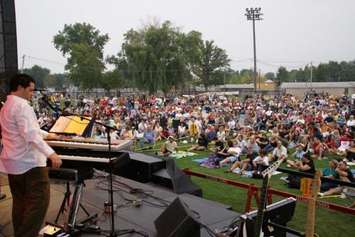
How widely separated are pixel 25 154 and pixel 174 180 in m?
3.34

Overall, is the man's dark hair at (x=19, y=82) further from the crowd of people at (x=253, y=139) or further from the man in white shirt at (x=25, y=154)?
the crowd of people at (x=253, y=139)

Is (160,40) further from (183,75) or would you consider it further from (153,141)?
(153,141)

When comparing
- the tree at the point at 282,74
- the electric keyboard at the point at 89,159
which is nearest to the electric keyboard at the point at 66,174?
the electric keyboard at the point at 89,159

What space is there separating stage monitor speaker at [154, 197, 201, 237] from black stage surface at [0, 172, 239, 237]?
0.53m

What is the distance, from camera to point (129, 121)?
71.6 feet

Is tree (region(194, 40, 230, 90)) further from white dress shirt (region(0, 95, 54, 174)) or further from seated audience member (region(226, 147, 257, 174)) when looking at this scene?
white dress shirt (region(0, 95, 54, 174))

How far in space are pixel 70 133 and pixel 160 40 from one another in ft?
144

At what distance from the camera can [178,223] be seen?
3.55 meters

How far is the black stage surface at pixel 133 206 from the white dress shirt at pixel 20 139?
1190 mm

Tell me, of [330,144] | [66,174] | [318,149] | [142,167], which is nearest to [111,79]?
[330,144]

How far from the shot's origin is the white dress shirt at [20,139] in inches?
132

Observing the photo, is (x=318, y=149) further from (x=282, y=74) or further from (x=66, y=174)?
(x=282, y=74)

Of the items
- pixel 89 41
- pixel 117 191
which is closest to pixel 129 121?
pixel 117 191

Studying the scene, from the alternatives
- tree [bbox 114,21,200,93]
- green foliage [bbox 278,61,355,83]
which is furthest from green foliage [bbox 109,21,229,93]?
green foliage [bbox 278,61,355,83]
